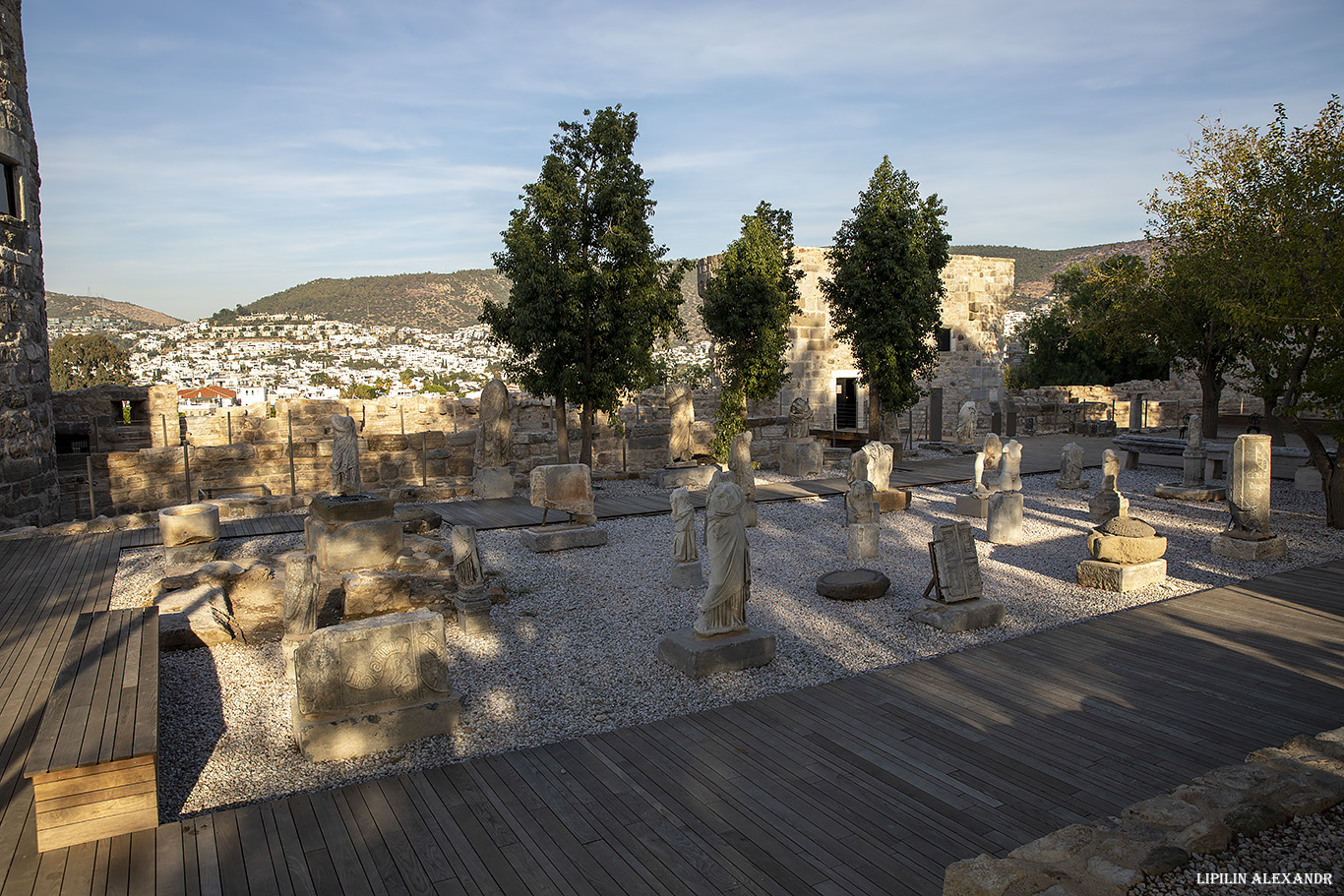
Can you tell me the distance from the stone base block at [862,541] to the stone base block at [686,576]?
2484 mm

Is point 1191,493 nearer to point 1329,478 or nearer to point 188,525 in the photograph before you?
point 1329,478

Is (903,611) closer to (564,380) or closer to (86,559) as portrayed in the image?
(564,380)

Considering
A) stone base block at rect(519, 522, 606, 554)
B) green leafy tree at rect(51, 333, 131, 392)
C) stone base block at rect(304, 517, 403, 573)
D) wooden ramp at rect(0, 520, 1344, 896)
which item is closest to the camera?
wooden ramp at rect(0, 520, 1344, 896)

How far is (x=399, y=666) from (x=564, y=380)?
33.6 ft

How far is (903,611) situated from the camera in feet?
30.1

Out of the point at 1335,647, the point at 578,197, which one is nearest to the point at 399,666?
the point at 1335,647

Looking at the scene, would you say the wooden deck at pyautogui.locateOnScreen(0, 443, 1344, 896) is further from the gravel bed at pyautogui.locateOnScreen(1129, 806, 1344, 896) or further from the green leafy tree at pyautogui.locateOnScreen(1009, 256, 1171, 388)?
the green leafy tree at pyautogui.locateOnScreen(1009, 256, 1171, 388)

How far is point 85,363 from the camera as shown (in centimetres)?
3847

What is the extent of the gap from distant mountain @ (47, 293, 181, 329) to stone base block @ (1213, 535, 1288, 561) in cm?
9259

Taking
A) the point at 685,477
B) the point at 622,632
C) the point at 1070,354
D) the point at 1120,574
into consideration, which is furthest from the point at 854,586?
the point at 1070,354

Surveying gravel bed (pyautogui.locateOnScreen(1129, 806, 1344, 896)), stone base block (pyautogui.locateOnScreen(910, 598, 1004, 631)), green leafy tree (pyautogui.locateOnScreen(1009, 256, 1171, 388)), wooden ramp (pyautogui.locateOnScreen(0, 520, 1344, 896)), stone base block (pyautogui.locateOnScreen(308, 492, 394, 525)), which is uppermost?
green leafy tree (pyautogui.locateOnScreen(1009, 256, 1171, 388))

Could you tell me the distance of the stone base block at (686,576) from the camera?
10180 millimetres

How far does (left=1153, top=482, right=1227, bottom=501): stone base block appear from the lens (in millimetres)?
15344

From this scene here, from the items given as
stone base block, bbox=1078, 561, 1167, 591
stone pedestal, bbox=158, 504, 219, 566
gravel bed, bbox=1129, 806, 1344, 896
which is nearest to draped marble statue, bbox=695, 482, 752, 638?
gravel bed, bbox=1129, 806, 1344, 896
